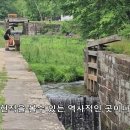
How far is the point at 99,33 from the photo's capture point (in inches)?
738

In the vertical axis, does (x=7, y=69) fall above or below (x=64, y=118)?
above

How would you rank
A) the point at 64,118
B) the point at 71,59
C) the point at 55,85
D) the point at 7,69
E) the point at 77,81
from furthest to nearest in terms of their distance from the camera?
the point at 71,59 < the point at 77,81 < the point at 55,85 < the point at 7,69 < the point at 64,118

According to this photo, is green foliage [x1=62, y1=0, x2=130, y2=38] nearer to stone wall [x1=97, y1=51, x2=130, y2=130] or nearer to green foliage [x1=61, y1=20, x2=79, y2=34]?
green foliage [x1=61, y1=20, x2=79, y2=34]

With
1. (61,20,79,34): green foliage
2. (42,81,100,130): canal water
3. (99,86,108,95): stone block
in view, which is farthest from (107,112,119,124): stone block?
(61,20,79,34): green foliage

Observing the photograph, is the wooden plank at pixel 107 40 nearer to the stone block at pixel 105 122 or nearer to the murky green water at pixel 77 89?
the murky green water at pixel 77 89

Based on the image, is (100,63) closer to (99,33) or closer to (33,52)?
(99,33)

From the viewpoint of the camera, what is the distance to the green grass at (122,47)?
1184 centimetres

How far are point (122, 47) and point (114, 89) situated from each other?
188 centimetres

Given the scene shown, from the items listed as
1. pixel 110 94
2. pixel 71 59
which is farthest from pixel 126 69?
pixel 71 59

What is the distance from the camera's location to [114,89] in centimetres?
1080

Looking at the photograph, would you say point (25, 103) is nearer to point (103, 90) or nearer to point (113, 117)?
point (113, 117)

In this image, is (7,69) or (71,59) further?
(71,59)

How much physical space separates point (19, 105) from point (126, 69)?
2.44m

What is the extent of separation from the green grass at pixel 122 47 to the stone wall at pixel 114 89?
1.35 feet
